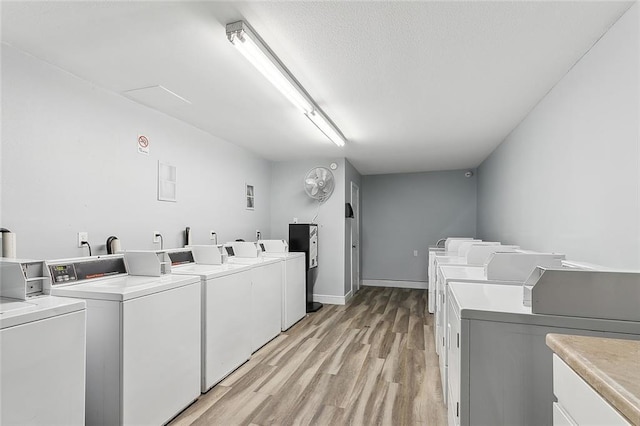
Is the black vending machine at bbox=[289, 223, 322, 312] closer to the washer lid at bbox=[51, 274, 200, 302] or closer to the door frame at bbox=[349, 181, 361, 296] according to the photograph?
the door frame at bbox=[349, 181, 361, 296]

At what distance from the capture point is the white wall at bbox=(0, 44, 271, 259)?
1.93 m

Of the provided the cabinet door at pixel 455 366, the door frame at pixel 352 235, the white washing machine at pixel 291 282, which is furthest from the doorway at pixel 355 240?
the cabinet door at pixel 455 366

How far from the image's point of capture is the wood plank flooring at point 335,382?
2025mm

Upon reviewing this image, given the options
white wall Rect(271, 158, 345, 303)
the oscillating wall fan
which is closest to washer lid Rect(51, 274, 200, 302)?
the oscillating wall fan

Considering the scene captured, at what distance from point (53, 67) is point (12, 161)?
2.39 feet

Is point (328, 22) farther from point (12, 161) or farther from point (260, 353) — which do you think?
point (260, 353)

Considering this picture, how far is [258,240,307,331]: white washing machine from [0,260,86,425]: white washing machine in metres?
2.38

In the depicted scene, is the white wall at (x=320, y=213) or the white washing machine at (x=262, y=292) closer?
the white washing machine at (x=262, y=292)

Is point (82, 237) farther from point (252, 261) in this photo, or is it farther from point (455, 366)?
point (455, 366)

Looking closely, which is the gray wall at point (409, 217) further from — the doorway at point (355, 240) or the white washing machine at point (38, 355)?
the white washing machine at point (38, 355)

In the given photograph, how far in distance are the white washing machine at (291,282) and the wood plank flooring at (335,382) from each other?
0.17 meters

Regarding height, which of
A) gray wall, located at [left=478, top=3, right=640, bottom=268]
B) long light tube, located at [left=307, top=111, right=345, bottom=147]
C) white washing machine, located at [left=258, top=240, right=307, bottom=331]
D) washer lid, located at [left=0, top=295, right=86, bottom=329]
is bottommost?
white washing machine, located at [left=258, top=240, right=307, bottom=331]

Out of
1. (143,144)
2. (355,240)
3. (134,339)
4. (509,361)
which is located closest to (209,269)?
(134,339)

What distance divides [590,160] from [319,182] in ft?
10.9
